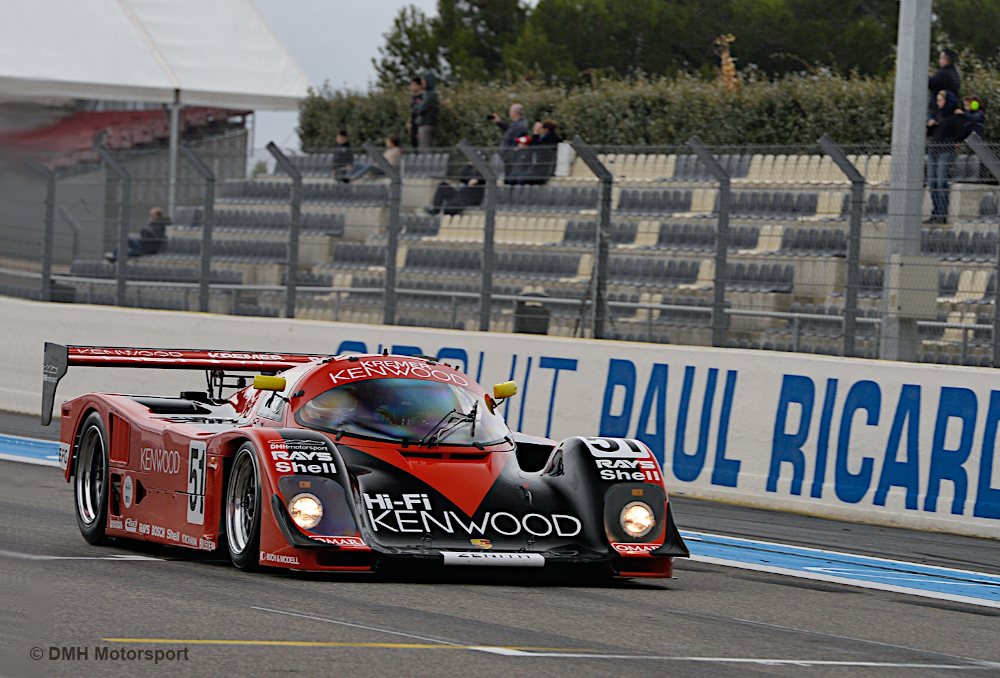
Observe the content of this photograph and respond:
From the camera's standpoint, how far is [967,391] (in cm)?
1191

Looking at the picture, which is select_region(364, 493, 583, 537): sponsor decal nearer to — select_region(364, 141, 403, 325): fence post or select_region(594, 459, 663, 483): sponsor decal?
select_region(594, 459, 663, 483): sponsor decal

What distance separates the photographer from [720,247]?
14.0 metres

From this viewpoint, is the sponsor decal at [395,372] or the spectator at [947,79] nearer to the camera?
the sponsor decal at [395,372]

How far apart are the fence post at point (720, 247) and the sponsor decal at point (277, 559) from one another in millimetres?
6651

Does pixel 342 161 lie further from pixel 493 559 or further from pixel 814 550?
pixel 493 559

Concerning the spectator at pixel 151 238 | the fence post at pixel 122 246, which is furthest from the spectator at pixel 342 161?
the fence post at pixel 122 246

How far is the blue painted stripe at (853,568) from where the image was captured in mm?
9188

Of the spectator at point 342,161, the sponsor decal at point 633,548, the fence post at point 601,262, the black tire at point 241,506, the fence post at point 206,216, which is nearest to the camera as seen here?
the black tire at point 241,506

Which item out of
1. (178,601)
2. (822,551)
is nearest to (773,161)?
(822,551)

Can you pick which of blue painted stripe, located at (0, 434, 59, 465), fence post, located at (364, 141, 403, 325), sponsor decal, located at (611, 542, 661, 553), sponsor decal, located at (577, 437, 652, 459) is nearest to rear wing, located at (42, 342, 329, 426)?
sponsor decal, located at (577, 437, 652, 459)

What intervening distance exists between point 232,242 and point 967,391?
1056 cm

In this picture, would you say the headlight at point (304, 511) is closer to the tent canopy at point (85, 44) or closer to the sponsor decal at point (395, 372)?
the sponsor decal at point (395, 372)

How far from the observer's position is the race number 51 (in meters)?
8.66

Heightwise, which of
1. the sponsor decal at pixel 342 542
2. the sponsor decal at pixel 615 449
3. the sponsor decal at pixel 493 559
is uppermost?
the sponsor decal at pixel 615 449
